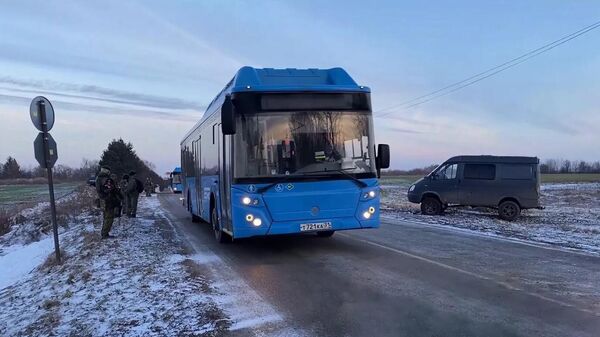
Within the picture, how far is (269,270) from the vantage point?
28.2 ft

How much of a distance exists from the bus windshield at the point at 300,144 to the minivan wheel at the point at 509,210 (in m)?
11.4

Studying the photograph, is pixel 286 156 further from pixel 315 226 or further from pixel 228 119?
pixel 315 226

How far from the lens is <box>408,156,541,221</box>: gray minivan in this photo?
61.6ft

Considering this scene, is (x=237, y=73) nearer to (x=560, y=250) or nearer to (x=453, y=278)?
(x=453, y=278)

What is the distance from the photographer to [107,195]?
41.0 ft

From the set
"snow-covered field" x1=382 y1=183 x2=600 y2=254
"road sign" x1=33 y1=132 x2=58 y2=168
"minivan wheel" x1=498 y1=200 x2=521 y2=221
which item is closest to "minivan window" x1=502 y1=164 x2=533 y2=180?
"minivan wheel" x1=498 y1=200 x2=521 y2=221

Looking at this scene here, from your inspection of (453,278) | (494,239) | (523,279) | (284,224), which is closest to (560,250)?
(494,239)

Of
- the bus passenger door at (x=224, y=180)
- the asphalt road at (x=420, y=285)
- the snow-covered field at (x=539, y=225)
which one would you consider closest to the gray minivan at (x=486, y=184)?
the snow-covered field at (x=539, y=225)

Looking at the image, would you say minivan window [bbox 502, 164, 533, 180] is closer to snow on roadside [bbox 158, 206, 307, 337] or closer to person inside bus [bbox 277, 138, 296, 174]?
person inside bus [bbox 277, 138, 296, 174]

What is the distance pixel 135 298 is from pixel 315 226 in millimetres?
3614

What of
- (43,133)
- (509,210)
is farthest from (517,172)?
(43,133)

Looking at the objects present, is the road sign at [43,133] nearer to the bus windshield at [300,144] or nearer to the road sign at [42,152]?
the road sign at [42,152]

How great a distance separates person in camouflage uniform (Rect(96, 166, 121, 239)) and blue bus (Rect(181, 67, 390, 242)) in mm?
4153

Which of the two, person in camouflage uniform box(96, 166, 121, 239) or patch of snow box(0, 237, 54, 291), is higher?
person in camouflage uniform box(96, 166, 121, 239)
